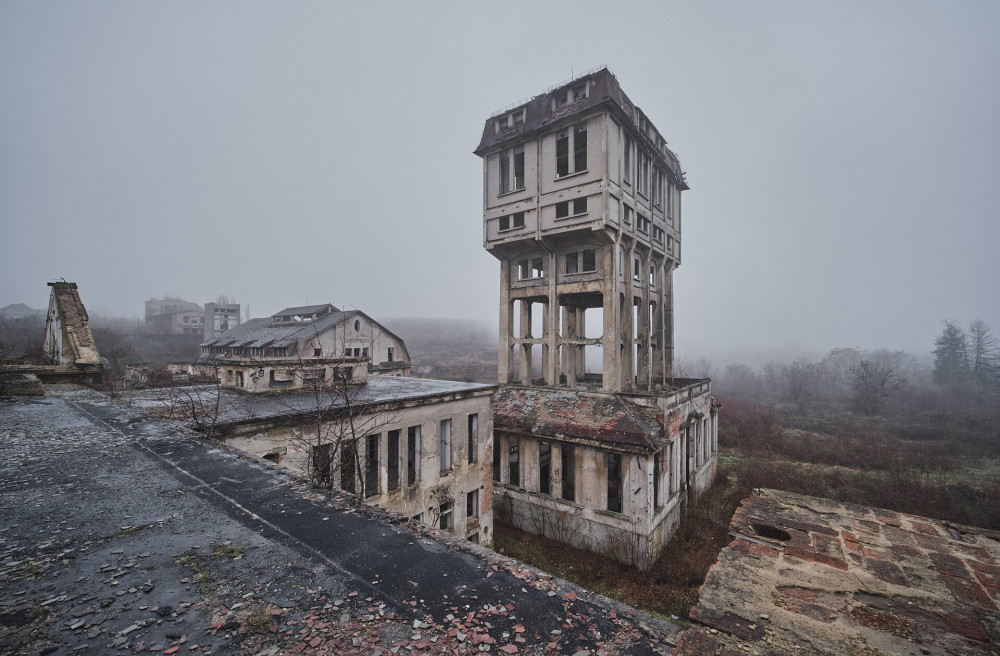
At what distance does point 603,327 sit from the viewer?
1540 centimetres

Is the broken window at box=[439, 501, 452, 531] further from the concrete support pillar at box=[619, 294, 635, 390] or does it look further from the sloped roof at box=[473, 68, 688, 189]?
the sloped roof at box=[473, 68, 688, 189]

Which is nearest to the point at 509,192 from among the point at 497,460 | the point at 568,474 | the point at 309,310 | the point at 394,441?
the point at 497,460

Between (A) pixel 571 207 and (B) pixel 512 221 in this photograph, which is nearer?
(A) pixel 571 207

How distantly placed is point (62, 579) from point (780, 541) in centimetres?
1017

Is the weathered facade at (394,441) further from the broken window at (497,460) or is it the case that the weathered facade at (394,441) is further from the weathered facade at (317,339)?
the weathered facade at (317,339)

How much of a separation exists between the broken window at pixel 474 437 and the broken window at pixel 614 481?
14.0 feet

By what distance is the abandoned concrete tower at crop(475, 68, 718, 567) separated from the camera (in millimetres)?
12961

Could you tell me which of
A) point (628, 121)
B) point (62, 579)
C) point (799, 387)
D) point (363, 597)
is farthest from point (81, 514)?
point (799, 387)

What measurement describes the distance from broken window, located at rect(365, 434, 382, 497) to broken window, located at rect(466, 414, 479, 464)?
3373mm

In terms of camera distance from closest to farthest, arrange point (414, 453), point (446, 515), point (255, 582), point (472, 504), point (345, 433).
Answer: point (255, 582)
point (345, 433)
point (414, 453)
point (446, 515)
point (472, 504)

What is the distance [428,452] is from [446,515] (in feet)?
7.50

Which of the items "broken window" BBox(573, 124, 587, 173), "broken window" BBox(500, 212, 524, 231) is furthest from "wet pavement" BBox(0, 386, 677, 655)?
"broken window" BBox(573, 124, 587, 173)

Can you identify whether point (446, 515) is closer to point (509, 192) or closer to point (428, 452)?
point (428, 452)

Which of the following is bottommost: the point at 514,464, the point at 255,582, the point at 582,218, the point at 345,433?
the point at 514,464
